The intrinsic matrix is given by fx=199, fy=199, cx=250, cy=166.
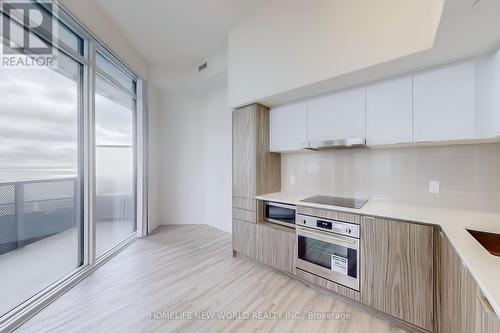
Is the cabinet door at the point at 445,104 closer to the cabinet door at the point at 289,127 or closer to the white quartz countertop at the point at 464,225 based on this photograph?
the white quartz countertop at the point at 464,225

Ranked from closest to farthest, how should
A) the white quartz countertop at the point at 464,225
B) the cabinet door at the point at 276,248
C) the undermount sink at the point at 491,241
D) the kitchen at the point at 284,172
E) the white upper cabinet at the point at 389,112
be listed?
the white quartz countertop at the point at 464,225 → the undermount sink at the point at 491,241 → the kitchen at the point at 284,172 → the white upper cabinet at the point at 389,112 → the cabinet door at the point at 276,248

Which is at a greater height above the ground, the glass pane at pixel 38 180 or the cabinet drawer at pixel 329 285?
the glass pane at pixel 38 180

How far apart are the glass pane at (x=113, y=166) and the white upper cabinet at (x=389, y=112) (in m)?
3.34

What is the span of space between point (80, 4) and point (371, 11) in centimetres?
290

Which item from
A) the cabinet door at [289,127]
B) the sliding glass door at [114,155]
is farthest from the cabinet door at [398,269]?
the sliding glass door at [114,155]

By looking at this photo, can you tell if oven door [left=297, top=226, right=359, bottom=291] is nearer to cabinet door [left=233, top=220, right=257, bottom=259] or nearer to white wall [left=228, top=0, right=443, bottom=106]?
cabinet door [left=233, top=220, right=257, bottom=259]

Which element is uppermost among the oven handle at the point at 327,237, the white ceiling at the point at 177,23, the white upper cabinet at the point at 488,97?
the white ceiling at the point at 177,23

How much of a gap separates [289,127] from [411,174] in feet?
4.54

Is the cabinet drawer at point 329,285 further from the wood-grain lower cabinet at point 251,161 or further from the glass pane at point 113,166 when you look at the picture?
the glass pane at point 113,166

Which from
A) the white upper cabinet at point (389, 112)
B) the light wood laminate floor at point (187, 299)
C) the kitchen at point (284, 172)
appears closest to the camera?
the kitchen at point (284, 172)

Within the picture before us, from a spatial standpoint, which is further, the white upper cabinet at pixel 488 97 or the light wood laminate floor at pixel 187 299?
the light wood laminate floor at pixel 187 299

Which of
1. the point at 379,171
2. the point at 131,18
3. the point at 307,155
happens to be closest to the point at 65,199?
the point at 131,18

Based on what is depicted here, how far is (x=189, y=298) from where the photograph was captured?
1.96 metres

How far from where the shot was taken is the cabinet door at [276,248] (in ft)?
7.41
